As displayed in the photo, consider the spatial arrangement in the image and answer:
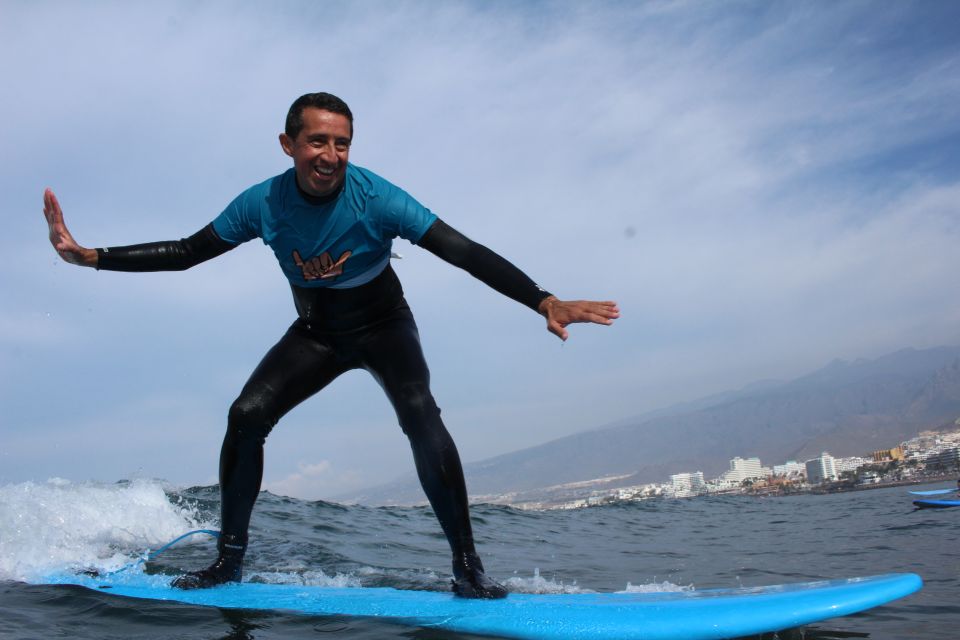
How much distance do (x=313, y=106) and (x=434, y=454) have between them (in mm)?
1912

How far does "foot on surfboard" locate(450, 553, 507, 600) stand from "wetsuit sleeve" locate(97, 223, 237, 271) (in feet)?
7.32

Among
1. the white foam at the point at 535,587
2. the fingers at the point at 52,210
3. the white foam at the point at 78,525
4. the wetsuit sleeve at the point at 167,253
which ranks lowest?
the white foam at the point at 535,587

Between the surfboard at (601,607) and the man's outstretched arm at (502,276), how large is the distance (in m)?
1.29

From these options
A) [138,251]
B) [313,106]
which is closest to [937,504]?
[313,106]

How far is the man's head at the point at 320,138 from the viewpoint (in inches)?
150

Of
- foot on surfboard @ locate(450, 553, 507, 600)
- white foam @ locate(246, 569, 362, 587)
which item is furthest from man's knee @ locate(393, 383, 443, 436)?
white foam @ locate(246, 569, 362, 587)

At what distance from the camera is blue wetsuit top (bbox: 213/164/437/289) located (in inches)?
156

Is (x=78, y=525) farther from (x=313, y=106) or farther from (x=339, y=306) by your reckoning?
(x=313, y=106)

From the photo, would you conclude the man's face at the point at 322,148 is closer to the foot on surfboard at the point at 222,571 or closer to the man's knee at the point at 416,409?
the man's knee at the point at 416,409

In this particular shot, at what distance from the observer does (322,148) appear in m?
3.82

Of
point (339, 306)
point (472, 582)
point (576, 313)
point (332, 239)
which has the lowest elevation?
point (472, 582)

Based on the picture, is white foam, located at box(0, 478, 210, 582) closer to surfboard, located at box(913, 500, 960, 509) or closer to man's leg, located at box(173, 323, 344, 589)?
man's leg, located at box(173, 323, 344, 589)

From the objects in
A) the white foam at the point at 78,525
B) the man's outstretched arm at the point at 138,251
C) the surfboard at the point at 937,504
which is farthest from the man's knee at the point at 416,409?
the surfboard at the point at 937,504

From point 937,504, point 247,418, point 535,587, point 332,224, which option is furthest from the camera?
point 937,504
